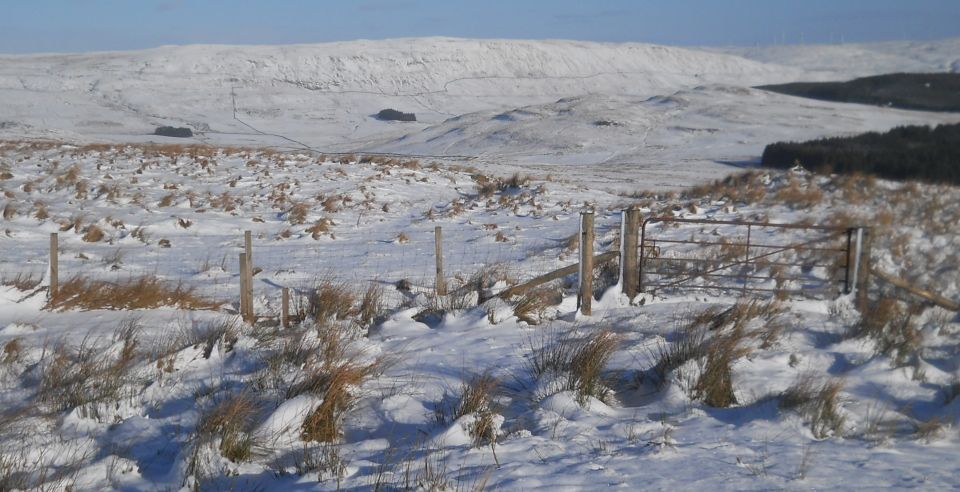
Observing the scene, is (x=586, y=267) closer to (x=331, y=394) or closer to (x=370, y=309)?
(x=370, y=309)

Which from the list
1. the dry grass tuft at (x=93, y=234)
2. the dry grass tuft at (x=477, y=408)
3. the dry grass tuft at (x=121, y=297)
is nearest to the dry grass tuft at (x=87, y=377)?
the dry grass tuft at (x=121, y=297)

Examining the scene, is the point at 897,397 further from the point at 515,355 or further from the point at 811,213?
the point at 811,213

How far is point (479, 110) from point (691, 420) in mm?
50473

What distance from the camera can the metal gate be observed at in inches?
361

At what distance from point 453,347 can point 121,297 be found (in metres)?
3.97

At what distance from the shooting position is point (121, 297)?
8.96 meters

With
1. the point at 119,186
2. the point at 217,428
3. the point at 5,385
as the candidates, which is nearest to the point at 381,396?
the point at 217,428

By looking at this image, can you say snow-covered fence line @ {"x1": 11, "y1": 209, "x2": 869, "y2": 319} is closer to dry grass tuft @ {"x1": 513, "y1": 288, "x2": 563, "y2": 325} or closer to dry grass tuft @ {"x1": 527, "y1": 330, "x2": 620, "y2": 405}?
dry grass tuft @ {"x1": 513, "y1": 288, "x2": 563, "y2": 325}

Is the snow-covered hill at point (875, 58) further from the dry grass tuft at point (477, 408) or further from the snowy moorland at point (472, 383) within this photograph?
the dry grass tuft at point (477, 408)

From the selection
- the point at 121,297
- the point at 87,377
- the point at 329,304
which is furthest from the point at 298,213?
the point at 87,377

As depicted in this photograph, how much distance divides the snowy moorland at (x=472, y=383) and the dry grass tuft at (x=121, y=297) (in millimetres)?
37

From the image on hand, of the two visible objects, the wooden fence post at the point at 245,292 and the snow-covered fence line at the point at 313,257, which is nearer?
the wooden fence post at the point at 245,292

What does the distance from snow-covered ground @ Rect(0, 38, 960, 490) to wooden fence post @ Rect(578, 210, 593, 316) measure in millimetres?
175

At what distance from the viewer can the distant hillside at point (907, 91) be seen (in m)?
14.8
